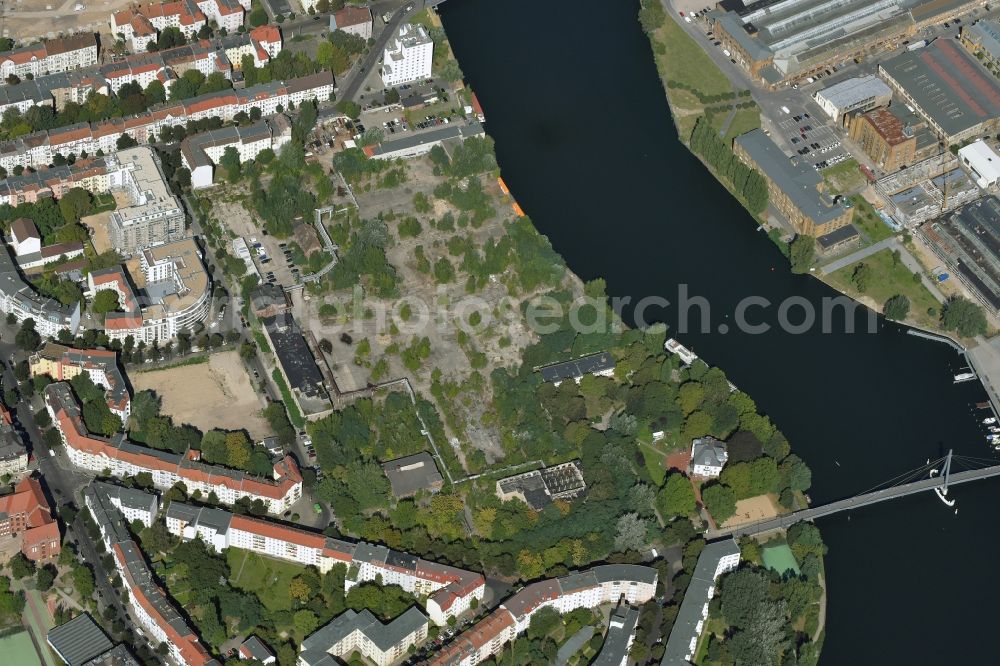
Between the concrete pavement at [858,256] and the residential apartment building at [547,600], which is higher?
the concrete pavement at [858,256]

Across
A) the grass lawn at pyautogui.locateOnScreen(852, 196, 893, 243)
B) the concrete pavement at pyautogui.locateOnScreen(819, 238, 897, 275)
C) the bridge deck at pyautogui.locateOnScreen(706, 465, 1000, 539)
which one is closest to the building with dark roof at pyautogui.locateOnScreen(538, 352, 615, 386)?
the bridge deck at pyautogui.locateOnScreen(706, 465, 1000, 539)

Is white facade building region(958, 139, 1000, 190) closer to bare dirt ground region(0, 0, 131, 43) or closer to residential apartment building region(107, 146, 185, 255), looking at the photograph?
residential apartment building region(107, 146, 185, 255)

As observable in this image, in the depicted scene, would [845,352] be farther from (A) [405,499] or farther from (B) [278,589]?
(B) [278,589]

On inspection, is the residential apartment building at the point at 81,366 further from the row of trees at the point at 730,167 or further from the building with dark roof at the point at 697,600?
the row of trees at the point at 730,167

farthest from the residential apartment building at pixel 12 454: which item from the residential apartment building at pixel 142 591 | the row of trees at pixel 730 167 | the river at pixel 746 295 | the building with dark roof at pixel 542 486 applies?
the row of trees at pixel 730 167

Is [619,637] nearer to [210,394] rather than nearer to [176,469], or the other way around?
[176,469]

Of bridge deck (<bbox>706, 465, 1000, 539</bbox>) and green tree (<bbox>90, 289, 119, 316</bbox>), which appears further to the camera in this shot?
green tree (<bbox>90, 289, 119, 316</bbox>)

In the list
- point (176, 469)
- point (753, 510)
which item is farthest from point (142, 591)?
point (753, 510)
